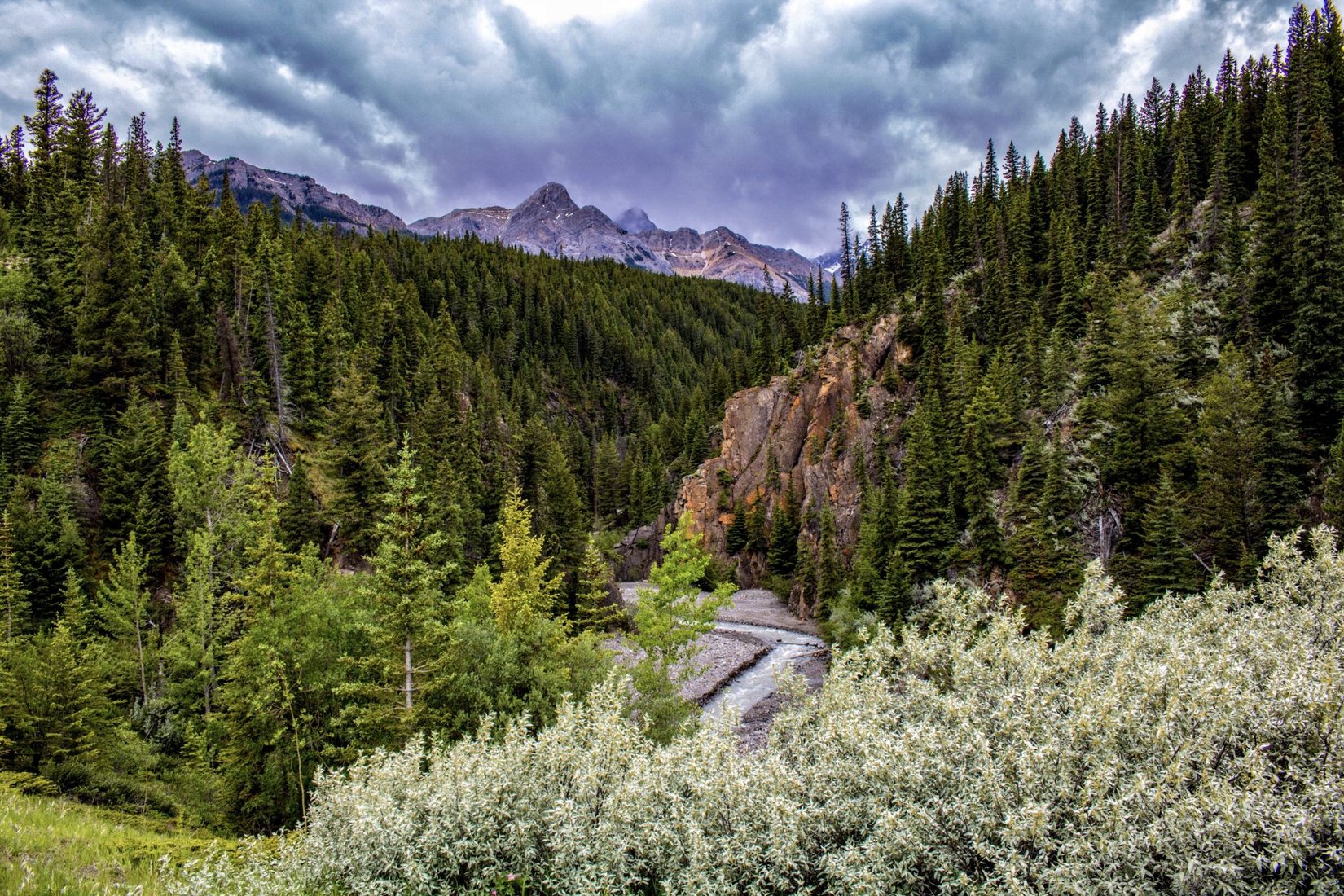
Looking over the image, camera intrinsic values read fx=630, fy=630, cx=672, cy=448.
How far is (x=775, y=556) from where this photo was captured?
82188 mm

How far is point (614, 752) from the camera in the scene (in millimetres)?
10047

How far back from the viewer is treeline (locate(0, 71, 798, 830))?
24.0m

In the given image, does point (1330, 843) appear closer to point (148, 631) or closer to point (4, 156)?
point (148, 631)

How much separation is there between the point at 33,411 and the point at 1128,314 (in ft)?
251

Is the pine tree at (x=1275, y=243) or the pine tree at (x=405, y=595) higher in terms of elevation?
the pine tree at (x=1275, y=243)

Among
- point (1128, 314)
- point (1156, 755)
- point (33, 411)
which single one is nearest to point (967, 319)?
point (1128, 314)

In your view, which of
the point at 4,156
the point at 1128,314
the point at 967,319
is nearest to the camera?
the point at 1128,314

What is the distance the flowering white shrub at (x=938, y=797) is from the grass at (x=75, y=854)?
1264mm

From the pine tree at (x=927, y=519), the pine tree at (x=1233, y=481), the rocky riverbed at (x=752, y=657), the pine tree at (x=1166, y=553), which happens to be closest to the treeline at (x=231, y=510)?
the rocky riverbed at (x=752, y=657)

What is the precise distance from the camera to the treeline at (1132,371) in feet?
108

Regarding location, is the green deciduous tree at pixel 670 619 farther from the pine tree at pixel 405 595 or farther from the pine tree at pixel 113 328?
the pine tree at pixel 113 328

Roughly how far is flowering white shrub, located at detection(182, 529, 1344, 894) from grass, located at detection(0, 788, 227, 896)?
49.7 inches

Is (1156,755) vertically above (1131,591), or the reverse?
(1156,755)

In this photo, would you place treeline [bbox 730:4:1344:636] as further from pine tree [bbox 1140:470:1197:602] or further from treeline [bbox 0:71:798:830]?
treeline [bbox 0:71:798:830]
